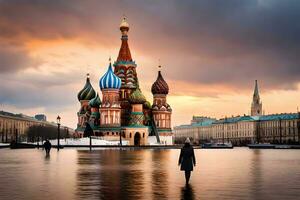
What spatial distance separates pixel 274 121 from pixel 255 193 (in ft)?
579

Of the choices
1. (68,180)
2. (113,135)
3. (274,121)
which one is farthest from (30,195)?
(274,121)

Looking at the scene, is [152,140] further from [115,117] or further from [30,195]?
[30,195]

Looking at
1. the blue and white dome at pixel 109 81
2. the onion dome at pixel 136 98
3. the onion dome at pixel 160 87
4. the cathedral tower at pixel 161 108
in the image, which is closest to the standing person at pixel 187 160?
the blue and white dome at pixel 109 81

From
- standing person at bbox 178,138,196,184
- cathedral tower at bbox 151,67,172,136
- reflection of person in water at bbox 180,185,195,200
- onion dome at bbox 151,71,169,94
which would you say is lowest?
reflection of person in water at bbox 180,185,195,200

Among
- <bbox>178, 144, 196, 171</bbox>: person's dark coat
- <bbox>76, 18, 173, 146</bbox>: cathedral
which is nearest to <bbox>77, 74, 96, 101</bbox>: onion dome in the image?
<bbox>76, 18, 173, 146</bbox>: cathedral

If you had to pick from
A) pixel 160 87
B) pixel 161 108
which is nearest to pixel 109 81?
pixel 161 108

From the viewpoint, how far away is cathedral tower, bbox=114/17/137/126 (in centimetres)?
10844

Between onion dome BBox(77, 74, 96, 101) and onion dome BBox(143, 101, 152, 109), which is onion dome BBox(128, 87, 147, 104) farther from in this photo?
onion dome BBox(77, 74, 96, 101)

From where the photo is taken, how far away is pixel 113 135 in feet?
334

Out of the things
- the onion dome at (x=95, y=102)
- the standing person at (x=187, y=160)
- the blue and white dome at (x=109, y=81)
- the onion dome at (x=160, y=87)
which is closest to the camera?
the standing person at (x=187, y=160)

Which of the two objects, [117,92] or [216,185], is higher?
[117,92]

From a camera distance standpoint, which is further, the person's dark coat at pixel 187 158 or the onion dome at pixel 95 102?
the onion dome at pixel 95 102

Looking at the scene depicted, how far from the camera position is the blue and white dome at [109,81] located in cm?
10331

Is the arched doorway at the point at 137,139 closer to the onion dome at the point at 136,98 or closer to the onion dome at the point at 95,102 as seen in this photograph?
the onion dome at the point at 136,98
